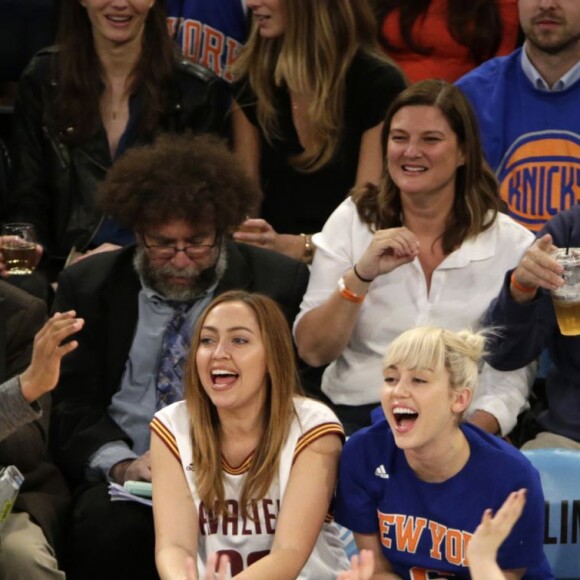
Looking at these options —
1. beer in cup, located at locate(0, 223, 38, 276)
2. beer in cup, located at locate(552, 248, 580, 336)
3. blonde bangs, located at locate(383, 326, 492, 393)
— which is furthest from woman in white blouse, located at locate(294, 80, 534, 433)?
beer in cup, located at locate(0, 223, 38, 276)

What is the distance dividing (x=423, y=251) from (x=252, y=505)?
116cm

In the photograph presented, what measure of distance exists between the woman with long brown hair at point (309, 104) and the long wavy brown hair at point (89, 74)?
0.29m

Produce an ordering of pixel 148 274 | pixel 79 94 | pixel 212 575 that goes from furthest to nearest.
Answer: pixel 79 94 < pixel 148 274 < pixel 212 575

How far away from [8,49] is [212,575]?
3.24 meters

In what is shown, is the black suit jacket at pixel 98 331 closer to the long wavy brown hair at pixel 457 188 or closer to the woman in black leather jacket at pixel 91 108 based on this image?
the long wavy brown hair at pixel 457 188

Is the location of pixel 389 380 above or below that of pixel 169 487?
above

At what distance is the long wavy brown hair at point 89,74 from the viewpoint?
18.2 feet

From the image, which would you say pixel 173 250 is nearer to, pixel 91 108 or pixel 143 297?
pixel 143 297

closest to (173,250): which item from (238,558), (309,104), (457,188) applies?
(457,188)

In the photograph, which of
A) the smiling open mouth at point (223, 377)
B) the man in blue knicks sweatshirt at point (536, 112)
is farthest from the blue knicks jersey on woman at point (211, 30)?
the smiling open mouth at point (223, 377)

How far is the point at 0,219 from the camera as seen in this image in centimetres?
567

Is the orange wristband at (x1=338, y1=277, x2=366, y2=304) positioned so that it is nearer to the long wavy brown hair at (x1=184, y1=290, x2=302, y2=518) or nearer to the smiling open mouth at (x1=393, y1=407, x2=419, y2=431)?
the long wavy brown hair at (x1=184, y1=290, x2=302, y2=518)

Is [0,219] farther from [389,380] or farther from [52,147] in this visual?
[389,380]

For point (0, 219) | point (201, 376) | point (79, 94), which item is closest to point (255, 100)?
point (79, 94)
